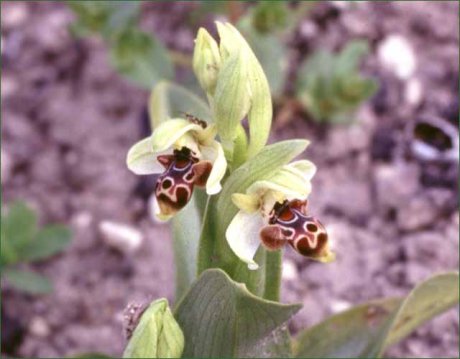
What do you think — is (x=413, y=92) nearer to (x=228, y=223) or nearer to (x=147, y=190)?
(x=147, y=190)

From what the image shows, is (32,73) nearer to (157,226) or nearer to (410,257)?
Answer: (157,226)

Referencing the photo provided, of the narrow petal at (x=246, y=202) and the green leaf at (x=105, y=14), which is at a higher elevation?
the green leaf at (x=105, y=14)

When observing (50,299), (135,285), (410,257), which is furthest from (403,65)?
(50,299)

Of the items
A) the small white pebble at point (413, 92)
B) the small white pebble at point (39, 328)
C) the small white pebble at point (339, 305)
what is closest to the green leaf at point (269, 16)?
the small white pebble at point (413, 92)

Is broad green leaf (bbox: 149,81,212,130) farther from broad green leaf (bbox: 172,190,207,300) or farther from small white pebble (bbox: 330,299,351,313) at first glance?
small white pebble (bbox: 330,299,351,313)

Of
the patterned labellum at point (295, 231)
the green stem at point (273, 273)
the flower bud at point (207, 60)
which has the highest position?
the flower bud at point (207, 60)

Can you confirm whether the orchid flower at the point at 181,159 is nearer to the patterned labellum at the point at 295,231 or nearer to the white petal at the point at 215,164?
the white petal at the point at 215,164

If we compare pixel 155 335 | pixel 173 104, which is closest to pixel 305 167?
pixel 155 335

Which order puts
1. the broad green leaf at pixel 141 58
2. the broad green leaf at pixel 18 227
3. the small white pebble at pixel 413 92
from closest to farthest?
the broad green leaf at pixel 18 227, the broad green leaf at pixel 141 58, the small white pebble at pixel 413 92
